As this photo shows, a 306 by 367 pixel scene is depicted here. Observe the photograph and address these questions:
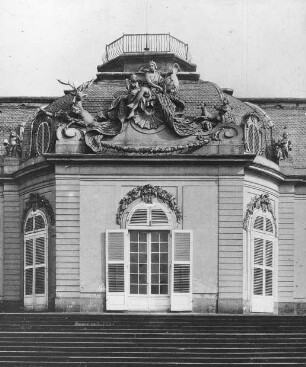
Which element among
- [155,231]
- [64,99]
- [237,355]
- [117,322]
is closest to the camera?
[237,355]

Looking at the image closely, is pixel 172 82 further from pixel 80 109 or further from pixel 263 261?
pixel 263 261

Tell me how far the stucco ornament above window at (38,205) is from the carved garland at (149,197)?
209 centimetres

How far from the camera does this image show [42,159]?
26.3 metres

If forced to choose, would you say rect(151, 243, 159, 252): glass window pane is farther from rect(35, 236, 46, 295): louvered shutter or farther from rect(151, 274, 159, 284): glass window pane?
rect(35, 236, 46, 295): louvered shutter

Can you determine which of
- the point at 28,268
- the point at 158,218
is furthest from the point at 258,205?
the point at 28,268

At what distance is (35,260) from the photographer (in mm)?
26688

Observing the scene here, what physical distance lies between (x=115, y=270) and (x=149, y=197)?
2.29m

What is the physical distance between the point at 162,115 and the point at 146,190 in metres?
2.22

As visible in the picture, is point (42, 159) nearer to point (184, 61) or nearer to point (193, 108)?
point (193, 108)

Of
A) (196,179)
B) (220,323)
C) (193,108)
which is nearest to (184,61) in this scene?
(193,108)

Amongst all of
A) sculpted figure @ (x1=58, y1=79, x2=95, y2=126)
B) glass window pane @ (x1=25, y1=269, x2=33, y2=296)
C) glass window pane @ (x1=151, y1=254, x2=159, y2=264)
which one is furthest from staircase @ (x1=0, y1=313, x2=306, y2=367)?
sculpted figure @ (x1=58, y1=79, x2=95, y2=126)

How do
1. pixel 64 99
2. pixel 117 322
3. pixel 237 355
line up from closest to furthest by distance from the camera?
1. pixel 237 355
2. pixel 117 322
3. pixel 64 99

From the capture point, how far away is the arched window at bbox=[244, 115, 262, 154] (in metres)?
27.6

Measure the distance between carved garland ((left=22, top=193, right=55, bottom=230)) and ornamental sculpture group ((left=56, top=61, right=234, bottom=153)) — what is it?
6.64 feet
